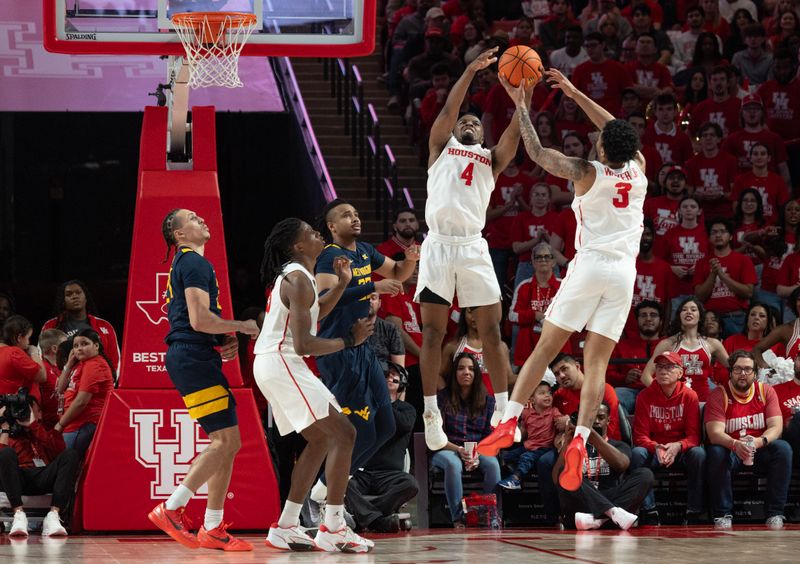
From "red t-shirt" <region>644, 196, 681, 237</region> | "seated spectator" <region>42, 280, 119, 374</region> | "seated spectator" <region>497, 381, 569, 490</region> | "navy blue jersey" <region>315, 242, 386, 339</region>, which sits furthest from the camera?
"red t-shirt" <region>644, 196, 681, 237</region>

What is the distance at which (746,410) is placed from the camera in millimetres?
10750

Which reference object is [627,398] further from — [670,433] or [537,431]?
[537,431]

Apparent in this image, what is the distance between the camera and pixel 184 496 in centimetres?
834

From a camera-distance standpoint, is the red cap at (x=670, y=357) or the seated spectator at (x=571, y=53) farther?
the seated spectator at (x=571, y=53)

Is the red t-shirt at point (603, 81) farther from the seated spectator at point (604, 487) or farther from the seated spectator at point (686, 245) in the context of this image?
the seated spectator at point (604, 487)

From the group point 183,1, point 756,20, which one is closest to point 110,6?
point 183,1

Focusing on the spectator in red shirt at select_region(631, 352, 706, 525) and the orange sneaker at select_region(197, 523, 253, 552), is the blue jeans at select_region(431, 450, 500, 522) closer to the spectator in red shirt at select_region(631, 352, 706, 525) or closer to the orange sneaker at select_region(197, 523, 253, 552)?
the spectator in red shirt at select_region(631, 352, 706, 525)

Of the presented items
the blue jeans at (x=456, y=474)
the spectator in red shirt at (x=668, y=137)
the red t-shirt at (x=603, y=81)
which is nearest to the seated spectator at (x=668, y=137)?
the spectator in red shirt at (x=668, y=137)

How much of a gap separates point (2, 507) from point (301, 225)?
326cm

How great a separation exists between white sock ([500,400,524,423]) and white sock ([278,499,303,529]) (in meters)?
1.39

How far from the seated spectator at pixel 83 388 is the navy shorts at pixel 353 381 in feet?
6.64

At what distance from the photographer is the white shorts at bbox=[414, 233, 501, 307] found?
28.1 ft

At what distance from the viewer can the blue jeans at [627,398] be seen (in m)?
11.2

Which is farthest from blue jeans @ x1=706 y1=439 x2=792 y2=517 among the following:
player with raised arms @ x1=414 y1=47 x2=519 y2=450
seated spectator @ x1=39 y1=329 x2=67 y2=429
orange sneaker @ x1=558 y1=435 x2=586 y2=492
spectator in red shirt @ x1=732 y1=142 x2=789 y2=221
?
seated spectator @ x1=39 y1=329 x2=67 y2=429
